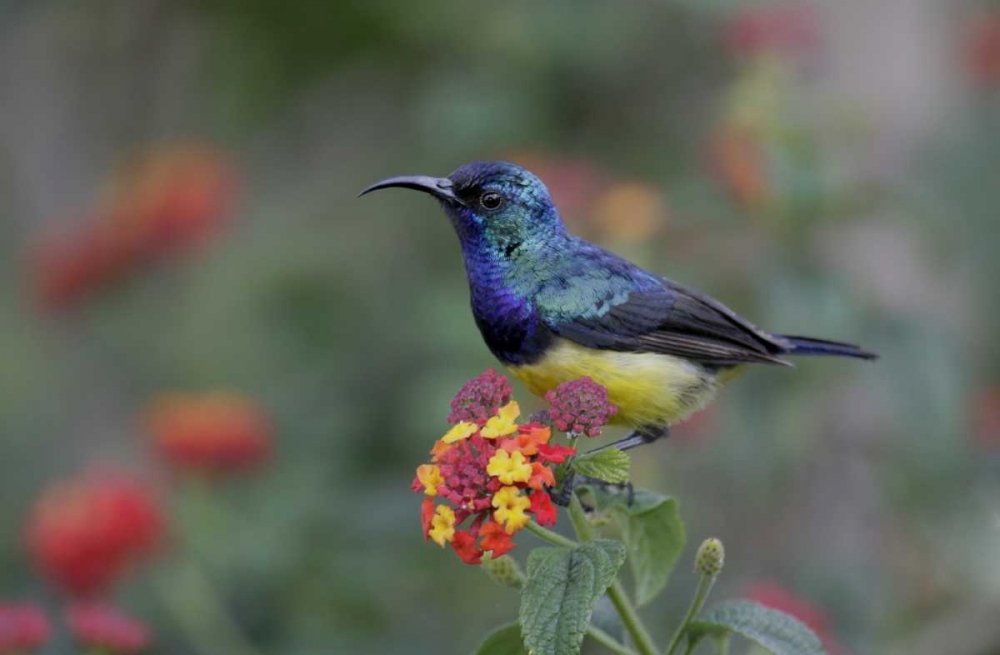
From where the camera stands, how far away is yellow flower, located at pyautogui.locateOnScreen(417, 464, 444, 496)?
2.20 meters

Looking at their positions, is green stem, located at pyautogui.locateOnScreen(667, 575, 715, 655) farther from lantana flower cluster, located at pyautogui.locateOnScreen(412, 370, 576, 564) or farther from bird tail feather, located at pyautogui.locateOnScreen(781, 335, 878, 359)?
bird tail feather, located at pyautogui.locateOnScreen(781, 335, 878, 359)

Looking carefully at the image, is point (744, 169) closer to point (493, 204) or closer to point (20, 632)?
point (493, 204)

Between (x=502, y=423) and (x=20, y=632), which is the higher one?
(x=502, y=423)

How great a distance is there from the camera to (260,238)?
7082 millimetres

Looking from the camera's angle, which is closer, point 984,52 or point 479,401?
point 479,401

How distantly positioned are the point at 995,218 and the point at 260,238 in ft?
11.8

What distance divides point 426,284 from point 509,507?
361 cm

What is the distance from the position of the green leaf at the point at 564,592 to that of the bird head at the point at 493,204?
97 cm

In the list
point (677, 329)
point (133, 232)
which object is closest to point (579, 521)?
point (677, 329)

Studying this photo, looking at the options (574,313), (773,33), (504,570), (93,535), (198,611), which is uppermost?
(773,33)

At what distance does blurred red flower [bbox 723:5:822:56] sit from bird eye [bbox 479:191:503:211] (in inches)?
67.2

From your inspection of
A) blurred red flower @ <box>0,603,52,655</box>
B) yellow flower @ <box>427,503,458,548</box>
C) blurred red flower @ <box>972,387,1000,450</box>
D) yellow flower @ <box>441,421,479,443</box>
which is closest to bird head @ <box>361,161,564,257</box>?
yellow flower @ <box>441,421,479,443</box>

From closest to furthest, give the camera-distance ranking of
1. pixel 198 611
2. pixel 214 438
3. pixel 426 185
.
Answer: pixel 426 185, pixel 198 611, pixel 214 438

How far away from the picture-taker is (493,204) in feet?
9.80
